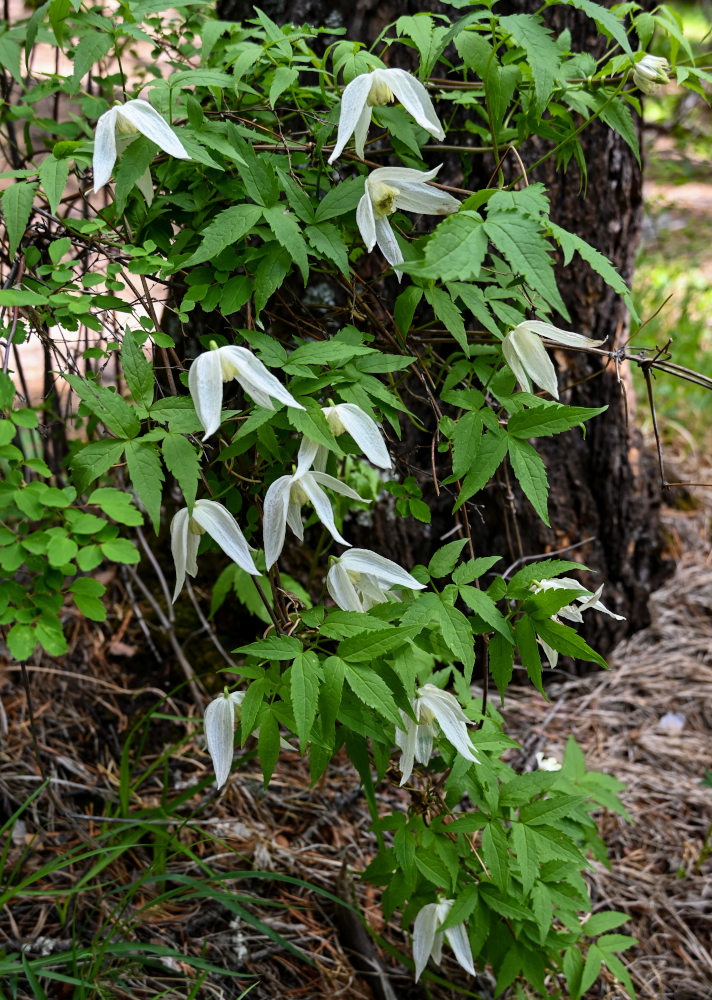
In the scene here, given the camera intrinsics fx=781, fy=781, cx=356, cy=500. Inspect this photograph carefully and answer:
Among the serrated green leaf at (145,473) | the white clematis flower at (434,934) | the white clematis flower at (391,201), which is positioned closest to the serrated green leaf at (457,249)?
the white clematis flower at (391,201)

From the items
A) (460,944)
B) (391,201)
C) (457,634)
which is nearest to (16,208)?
(391,201)

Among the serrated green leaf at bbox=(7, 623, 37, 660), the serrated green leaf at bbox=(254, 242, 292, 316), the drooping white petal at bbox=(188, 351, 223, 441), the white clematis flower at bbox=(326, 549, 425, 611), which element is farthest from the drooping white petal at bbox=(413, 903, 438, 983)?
the serrated green leaf at bbox=(254, 242, 292, 316)

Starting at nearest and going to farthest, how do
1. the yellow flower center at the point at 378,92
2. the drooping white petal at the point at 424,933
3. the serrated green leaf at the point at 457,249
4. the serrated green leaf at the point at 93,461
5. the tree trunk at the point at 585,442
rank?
the serrated green leaf at the point at 457,249 → the serrated green leaf at the point at 93,461 → the yellow flower center at the point at 378,92 → the drooping white petal at the point at 424,933 → the tree trunk at the point at 585,442

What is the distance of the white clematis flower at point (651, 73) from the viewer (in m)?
1.19

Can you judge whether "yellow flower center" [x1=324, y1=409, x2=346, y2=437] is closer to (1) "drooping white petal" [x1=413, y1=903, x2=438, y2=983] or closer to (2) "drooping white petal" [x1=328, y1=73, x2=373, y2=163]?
(2) "drooping white petal" [x1=328, y1=73, x2=373, y2=163]

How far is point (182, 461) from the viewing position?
938mm

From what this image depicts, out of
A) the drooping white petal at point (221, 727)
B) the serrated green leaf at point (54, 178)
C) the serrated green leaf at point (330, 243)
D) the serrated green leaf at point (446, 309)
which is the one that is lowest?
the drooping white petal at point (221, 727)

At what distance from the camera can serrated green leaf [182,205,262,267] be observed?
1040 millimetres

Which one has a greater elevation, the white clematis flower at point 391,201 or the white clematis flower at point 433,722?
the white clematis flower at point 391,201

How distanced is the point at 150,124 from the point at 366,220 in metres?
0.31

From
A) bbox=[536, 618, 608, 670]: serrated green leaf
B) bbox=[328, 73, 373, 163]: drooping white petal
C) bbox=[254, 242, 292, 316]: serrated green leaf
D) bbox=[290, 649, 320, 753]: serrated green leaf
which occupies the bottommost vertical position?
bbox=[536, 618, 608, 670]: serrated green leaf

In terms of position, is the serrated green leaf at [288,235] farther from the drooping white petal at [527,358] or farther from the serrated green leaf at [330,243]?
the drooping white petal at [527,358]

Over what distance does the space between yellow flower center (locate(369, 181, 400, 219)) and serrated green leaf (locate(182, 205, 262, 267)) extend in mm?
162

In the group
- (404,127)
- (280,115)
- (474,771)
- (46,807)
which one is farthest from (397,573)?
(46,807)
